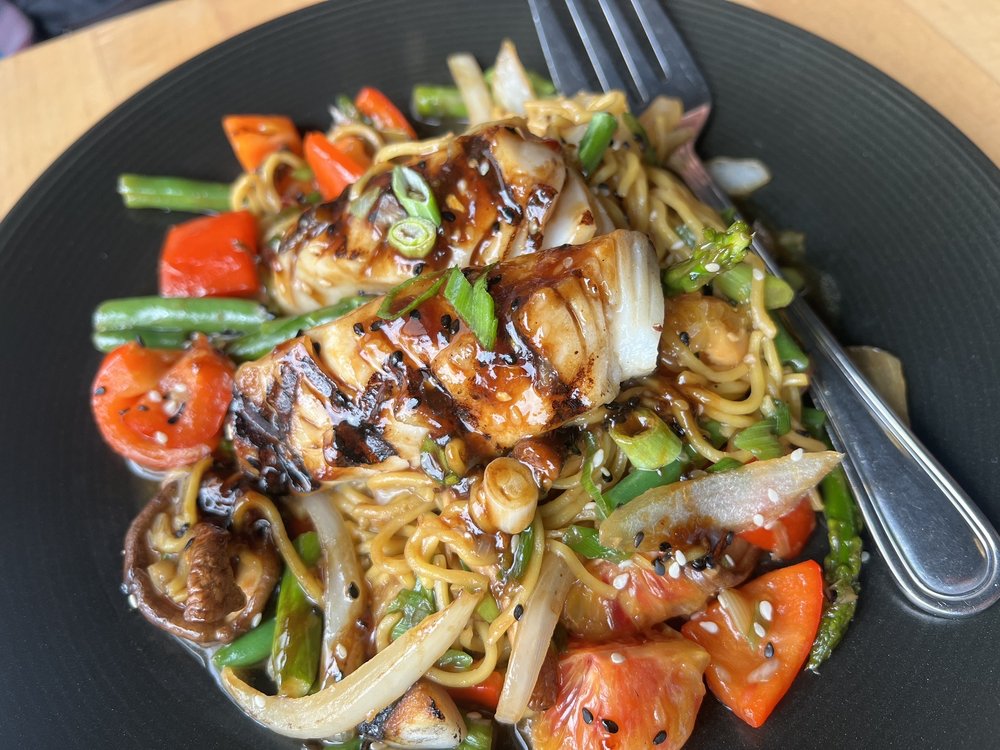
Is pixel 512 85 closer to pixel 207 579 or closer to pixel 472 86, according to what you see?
pixel 472 86

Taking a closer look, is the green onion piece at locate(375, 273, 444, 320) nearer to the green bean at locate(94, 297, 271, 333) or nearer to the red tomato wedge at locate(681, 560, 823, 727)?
the green bean at locate(94, 297, 271, 333)

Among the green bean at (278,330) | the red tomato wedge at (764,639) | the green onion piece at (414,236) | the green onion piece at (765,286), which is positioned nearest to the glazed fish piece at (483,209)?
the green onion piece at (414,236)

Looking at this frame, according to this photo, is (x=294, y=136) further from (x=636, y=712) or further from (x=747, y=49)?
(x=636, y=712)

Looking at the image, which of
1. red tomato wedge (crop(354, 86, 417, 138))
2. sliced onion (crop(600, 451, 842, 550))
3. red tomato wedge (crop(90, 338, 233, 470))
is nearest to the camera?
sliced onion (crop(600, 451, 842, 550))

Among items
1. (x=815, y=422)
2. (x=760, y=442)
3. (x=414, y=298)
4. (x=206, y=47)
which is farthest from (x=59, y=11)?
(x=815, y=422)

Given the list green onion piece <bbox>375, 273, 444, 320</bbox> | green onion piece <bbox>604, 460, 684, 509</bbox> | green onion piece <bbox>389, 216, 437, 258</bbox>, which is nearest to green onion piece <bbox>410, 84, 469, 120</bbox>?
green onion piece <bbox>389, 216, 437, 258</bbox>

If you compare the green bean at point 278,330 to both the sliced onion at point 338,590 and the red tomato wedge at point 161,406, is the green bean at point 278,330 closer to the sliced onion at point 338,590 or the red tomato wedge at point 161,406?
the red tomato wedge at point 161,406
